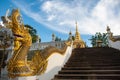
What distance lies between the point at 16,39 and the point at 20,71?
26.2 inches

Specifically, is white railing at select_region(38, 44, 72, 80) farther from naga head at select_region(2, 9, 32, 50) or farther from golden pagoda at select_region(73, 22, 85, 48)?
golden pagoda at select_region(73, 22, 85, 48)

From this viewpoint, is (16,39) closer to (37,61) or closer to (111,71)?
(37,61)

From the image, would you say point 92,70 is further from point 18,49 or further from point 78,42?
point 78,42

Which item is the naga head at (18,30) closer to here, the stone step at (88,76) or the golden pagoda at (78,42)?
the stone step at (88,76)

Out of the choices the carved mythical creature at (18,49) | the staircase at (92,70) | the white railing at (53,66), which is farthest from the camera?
the staircase at (92,70)

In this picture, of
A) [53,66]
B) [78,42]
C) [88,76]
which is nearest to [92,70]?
[88,76]

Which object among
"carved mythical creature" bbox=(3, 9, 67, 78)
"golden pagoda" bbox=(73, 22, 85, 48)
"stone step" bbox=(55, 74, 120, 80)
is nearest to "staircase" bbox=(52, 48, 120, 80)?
"stone step" bbox=(55, 74, 120, 80)

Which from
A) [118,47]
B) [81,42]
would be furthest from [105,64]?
[81,42]

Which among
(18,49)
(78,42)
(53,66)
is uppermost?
(78,42)

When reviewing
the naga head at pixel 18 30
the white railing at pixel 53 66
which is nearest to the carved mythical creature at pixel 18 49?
the naga head at pixel 18 30

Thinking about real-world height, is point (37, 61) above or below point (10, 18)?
below

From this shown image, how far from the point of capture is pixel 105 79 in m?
6.47

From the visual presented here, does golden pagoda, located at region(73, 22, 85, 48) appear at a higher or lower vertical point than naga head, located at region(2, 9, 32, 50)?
higher

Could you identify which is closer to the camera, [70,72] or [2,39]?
[2,39]
